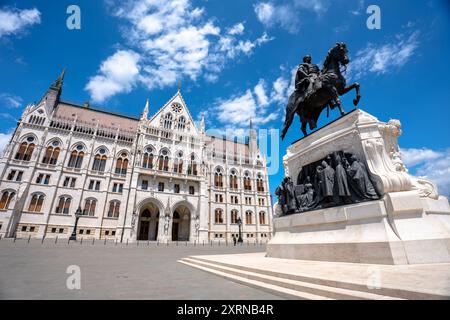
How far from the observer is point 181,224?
3438cm

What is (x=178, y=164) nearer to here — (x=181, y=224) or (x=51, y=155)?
(x=181, y=224)

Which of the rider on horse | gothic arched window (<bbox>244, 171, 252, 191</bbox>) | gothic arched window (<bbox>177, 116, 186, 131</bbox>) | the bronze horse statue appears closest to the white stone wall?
gothic arched window (<bbox>177, 116, 186, 131</bbox>)

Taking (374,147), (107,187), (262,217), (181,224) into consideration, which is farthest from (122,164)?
(374,147)

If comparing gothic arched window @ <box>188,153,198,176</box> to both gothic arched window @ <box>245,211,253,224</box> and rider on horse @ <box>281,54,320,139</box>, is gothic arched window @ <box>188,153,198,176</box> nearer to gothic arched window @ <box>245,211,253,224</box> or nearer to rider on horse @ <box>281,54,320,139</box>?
gothic arched window @ <box>245,211,253,224</box>

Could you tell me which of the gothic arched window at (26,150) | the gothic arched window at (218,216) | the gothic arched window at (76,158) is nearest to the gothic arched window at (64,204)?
the gothic arched window at (76,158)

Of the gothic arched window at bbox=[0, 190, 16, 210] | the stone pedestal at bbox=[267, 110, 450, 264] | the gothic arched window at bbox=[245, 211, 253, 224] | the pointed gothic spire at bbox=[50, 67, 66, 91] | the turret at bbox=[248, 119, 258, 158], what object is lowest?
the stone pedestal at bbox=[267, 110, 450, 264]

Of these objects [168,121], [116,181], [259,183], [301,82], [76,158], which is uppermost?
[168,121]

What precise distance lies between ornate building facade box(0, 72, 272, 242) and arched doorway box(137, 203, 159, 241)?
156 mm

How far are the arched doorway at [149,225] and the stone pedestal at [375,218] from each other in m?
30.7

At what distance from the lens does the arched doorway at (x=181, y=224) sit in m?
33.9

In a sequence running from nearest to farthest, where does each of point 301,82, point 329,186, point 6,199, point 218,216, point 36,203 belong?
1. point 329,186
2. point 301,82
3. point 6,199
4. point 36,203
5. point 218,216

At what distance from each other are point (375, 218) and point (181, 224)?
3333 centimetres

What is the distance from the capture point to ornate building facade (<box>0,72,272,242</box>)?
28.5 metres
